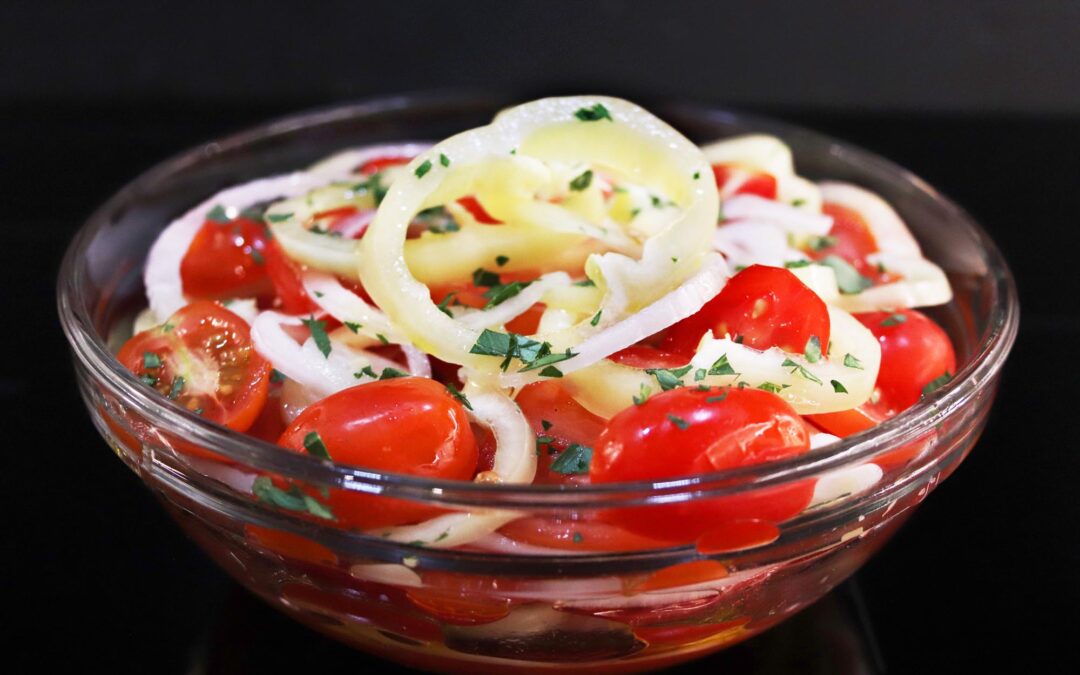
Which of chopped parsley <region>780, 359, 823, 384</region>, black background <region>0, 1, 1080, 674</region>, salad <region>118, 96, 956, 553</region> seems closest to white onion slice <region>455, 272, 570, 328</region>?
salad <region>118, 96, 956, 553</region>

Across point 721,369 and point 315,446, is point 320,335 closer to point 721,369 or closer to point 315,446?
point 315,446

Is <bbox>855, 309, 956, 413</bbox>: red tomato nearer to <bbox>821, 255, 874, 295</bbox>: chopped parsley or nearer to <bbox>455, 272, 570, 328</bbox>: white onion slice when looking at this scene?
<bbox>821, 255, 874, 295</bbox>: chopped parsley

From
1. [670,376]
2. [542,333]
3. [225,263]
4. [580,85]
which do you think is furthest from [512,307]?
[580,85]

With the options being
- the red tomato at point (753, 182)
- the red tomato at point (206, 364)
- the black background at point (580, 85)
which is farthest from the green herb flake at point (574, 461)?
the black background at point (580, 85)

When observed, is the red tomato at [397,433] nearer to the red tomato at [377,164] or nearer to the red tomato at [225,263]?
the red tomato at [225,263]

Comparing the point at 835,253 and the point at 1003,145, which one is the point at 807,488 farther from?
the point at 1003,145

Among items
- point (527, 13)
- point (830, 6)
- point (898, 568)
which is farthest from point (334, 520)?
point (830, 6)
